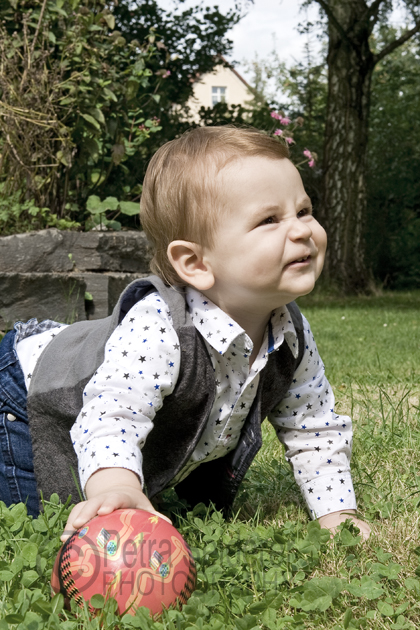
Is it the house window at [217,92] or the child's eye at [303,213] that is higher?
the house window at [217,92]

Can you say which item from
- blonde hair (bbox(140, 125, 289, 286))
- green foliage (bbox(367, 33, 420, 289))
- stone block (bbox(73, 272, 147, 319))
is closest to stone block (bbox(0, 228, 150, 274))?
stone block (bbox(73, 272, 147, 319))

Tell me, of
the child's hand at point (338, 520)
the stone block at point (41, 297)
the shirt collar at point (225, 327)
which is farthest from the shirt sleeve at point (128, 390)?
the stone block at point (41, 297)

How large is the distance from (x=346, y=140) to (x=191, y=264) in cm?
981

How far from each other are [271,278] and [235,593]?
818mm

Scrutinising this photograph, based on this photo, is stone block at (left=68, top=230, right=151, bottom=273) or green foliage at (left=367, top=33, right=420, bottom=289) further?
green foliage at (left=367, top=33, right=420, bottom=289)

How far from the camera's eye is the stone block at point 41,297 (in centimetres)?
489

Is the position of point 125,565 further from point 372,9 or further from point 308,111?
point 308,111

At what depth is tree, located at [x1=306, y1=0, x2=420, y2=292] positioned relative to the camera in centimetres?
1116

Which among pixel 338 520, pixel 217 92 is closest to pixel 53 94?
pixel 338 520

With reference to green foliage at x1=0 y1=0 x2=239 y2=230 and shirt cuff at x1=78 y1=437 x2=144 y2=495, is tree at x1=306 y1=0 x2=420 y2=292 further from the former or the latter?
shirt cuff at x1=78 y1=437 x2=144 y2=495

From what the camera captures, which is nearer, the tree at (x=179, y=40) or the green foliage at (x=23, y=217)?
the green foliage at (x=23, y=217)

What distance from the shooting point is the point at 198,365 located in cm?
203

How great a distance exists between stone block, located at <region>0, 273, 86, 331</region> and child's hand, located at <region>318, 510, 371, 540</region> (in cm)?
320

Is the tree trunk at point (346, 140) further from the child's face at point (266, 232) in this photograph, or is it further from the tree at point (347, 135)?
the child's face at point (266, 232)
